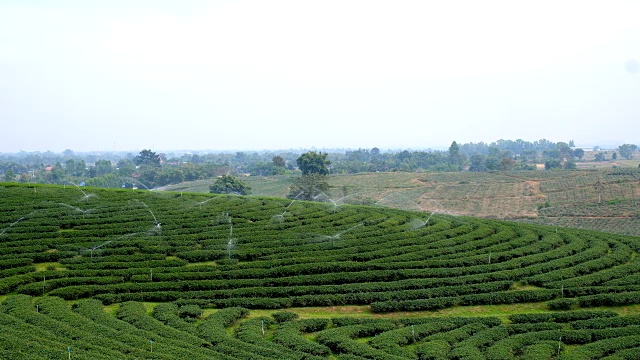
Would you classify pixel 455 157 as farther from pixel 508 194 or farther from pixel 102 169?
pixel 102 169

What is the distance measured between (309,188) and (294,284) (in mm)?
54471

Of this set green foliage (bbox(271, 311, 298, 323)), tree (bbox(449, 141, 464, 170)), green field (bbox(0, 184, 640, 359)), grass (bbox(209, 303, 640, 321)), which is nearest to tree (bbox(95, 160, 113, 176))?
tree (bbox(449, 141, 464, 170))

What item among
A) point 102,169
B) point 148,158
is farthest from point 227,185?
point 148,158

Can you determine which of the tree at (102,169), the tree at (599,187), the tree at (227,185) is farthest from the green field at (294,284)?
the tree at (102,169)

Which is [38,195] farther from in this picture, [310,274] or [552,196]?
[552,196]

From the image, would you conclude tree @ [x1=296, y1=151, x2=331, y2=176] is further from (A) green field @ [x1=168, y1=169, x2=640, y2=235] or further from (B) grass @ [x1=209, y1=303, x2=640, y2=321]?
(B) grass @ [x1=209, y1=303, x2=640, y2=321]

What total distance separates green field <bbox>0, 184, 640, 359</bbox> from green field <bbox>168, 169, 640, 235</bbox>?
95.8ft

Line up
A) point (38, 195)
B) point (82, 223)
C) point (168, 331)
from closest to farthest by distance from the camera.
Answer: point (168, 331), point (82, 223), point (38, 195)

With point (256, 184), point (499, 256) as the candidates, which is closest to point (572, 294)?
point (499, 256)

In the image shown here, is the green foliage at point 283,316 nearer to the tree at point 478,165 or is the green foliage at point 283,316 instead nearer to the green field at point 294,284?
the green field at point 294,284

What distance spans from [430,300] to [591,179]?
84422 millimetres

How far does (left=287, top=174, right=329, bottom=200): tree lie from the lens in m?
84.4

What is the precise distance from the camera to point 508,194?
305 feet

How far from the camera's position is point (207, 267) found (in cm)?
3231
